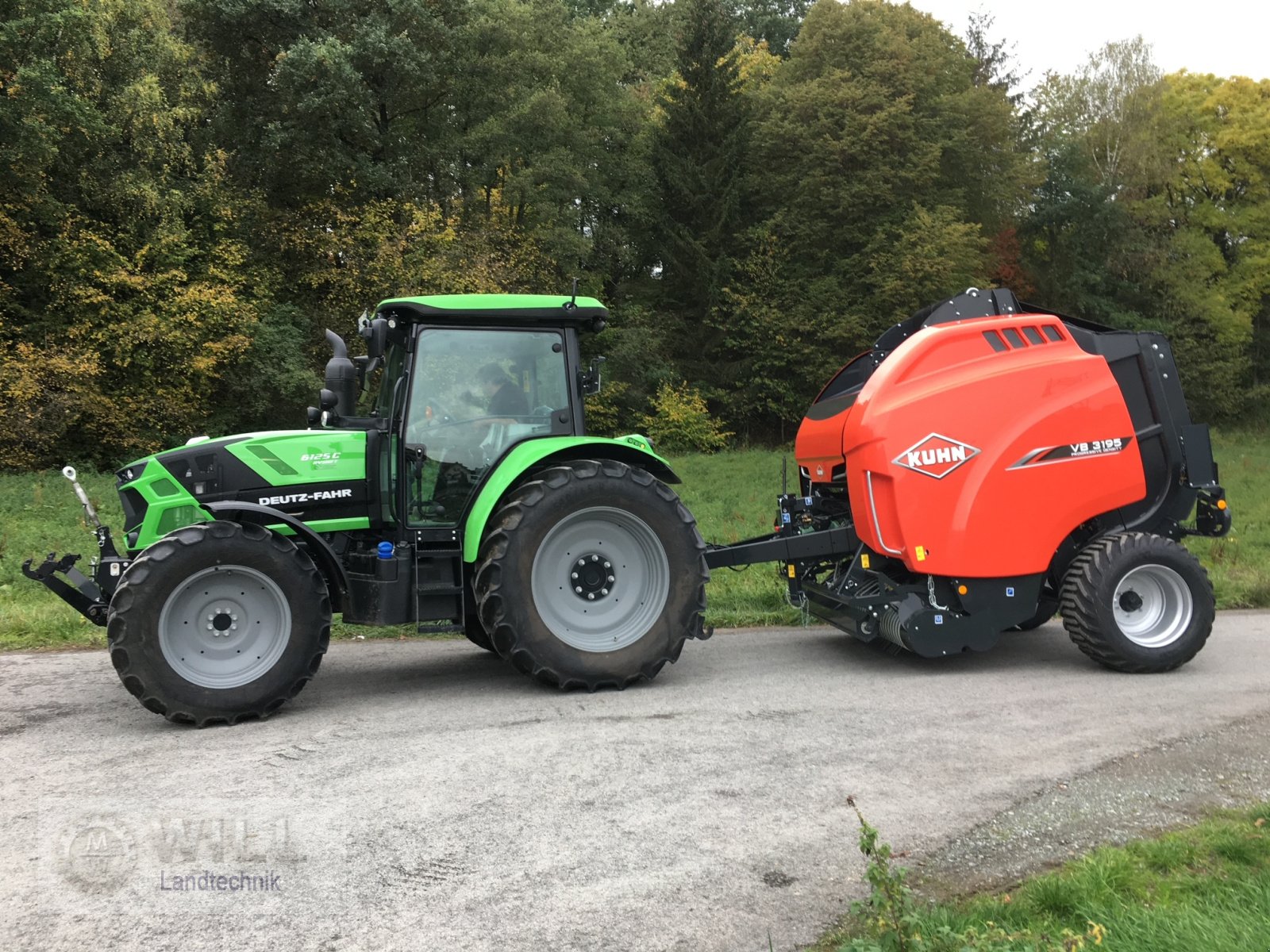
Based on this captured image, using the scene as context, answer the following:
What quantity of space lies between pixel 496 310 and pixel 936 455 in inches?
117

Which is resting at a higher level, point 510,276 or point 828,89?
point 828,89

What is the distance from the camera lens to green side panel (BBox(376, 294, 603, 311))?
6.29m

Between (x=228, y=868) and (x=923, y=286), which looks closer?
(x=228, y=868)

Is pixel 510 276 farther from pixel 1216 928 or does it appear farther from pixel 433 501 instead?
pixel 1216 928

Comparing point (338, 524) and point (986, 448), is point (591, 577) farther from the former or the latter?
point (986, 448)

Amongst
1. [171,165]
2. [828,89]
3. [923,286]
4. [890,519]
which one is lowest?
[890,519]

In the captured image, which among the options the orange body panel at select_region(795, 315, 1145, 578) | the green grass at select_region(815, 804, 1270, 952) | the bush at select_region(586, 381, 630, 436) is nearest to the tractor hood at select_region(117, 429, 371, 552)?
the orange body panel at select_region(795, 315, 1145, 578)

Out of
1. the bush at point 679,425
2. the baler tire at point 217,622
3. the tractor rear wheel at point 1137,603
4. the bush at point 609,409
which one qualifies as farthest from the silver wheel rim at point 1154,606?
Result: the bush at point 609,409

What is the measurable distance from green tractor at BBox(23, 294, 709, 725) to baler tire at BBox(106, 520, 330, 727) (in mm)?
14

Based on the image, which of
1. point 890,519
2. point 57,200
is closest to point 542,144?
point 57,200

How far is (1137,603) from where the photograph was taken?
7.01 metres

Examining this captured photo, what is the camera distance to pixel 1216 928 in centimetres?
300

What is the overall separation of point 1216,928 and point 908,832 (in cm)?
121

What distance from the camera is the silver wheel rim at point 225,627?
547cm
